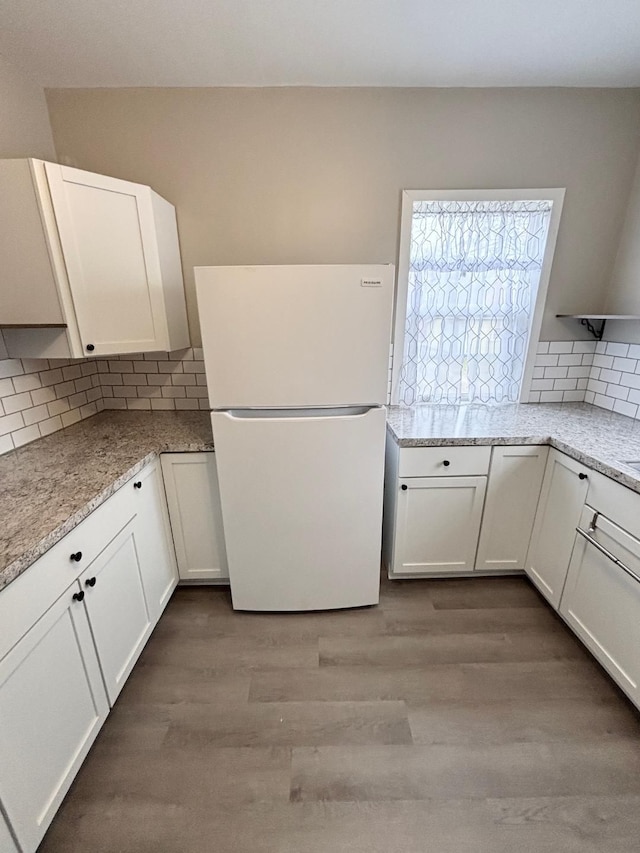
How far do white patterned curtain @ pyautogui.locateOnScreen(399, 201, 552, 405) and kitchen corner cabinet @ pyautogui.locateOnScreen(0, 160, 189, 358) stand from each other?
4.49 ft

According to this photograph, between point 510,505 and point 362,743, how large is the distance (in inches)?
48.3

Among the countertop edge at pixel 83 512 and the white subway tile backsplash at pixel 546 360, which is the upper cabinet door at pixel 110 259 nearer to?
the countertop edge at pixel 83 512

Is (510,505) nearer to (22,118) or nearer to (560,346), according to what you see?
(560,346)

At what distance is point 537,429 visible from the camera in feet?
5.82

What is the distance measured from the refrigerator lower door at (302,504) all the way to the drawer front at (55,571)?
43cm

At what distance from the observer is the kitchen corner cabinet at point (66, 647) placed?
884 mm

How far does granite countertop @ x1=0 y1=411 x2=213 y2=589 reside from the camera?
99 centimetres

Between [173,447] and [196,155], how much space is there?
1.51 m

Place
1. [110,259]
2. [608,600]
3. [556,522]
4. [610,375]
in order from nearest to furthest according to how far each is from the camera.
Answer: [608,600], [110,259], [556,522], [610,375]

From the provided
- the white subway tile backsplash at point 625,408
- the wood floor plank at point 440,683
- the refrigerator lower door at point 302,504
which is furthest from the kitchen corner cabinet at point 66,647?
the white subway tile backsplash at point 625,408

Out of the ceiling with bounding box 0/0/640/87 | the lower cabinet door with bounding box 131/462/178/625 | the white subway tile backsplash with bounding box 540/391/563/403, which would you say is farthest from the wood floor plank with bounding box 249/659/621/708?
the ceiling with bounding box 0/0/640/87

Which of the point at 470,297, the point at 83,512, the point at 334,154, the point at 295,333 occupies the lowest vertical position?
the point at 83,512

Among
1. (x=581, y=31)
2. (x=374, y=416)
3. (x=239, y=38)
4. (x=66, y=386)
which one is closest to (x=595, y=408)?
(x=374, y=416)

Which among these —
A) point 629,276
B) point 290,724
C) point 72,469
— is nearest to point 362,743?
point 290,724
